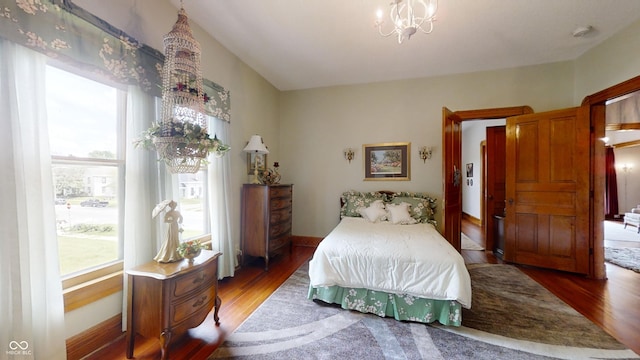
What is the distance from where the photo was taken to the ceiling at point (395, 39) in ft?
A: 7.44

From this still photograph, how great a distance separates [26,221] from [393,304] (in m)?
2.60

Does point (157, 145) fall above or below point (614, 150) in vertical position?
below

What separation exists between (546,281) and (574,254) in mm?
646

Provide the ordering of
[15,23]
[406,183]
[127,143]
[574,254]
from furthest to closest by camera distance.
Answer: [406,183], [574,254], [127,143], [15,23]

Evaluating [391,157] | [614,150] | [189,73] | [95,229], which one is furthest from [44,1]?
[614,150]

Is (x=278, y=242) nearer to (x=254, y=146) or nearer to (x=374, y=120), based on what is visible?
(x=254, y=146)

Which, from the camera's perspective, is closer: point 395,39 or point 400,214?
point 395,39

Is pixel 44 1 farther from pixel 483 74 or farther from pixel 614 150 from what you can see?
pixel 614 150

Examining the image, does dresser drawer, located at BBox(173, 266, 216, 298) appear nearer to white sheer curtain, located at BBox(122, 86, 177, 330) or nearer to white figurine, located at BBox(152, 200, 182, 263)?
white figurine, located at BBox(152, 200, 182, 263)

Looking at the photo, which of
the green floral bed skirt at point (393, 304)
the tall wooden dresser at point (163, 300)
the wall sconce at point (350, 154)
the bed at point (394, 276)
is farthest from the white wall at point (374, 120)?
the tall wooden dresser at point (163, 300)

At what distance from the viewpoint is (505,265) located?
3.36 meters

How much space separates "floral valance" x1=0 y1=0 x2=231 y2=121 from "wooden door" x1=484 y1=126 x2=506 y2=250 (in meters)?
5.05

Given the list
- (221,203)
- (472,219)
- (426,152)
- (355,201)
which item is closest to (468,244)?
(426,152)

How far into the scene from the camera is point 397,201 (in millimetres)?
3715
